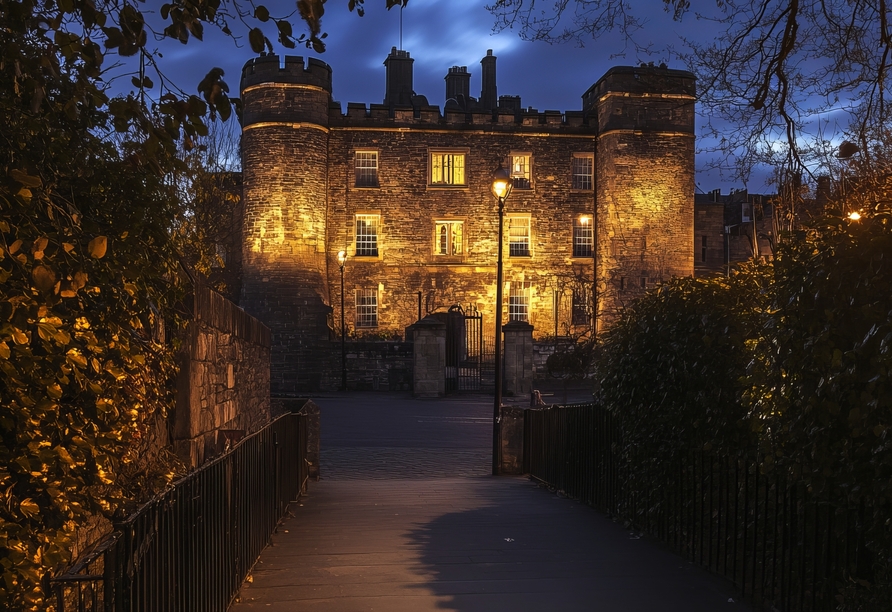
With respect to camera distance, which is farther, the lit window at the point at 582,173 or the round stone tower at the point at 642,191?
the lit window at the point at 582,173

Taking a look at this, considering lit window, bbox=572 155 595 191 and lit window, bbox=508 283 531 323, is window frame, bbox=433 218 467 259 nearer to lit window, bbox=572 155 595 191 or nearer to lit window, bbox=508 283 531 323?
lit window, bbox=508 283 531 323

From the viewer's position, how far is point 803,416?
4727 millimetres

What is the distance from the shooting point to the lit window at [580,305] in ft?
131

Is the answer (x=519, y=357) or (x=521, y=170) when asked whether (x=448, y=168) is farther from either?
(x=519, y=357)

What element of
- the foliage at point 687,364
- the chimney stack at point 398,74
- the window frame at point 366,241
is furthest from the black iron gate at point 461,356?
the foliage at point 687,364

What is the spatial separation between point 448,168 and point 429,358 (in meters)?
12.9

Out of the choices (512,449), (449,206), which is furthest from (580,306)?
(512,449)

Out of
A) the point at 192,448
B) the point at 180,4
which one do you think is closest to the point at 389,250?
the point at 192,448

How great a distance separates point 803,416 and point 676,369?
8.88 feet

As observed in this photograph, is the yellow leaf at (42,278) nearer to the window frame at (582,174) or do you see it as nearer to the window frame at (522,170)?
the window frame at (522,170)

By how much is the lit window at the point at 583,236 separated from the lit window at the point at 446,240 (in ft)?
16.9

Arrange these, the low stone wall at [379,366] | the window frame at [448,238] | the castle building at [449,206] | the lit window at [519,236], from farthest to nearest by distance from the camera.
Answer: the lit window at [519,236], the window frame at [448,238], the castle building at [449,206], the low stone wall at [379,366]

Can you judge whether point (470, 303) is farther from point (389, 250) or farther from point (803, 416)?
point (803, 416)

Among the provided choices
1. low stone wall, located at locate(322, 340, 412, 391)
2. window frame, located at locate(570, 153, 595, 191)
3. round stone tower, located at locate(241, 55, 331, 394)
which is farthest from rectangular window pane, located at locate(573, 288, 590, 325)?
round stone tower, located at locate(241, 55, 331, 394)
